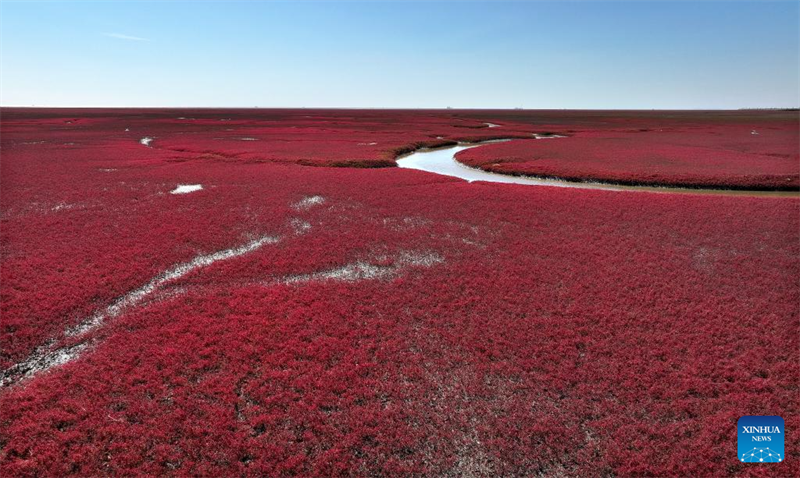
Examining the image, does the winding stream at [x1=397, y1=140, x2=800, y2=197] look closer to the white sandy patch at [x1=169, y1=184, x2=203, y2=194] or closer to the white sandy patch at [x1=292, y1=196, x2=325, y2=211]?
the white sandy patch at [x1=292, y1=196, x2=325, y2=211]

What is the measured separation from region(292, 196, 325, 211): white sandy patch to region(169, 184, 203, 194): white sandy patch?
10.0 meters

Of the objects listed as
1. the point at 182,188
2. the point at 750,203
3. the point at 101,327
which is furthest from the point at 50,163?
the point at 750,203

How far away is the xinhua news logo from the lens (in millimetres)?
8711

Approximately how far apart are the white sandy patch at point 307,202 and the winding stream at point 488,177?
16.1m

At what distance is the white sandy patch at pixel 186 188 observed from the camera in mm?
31344

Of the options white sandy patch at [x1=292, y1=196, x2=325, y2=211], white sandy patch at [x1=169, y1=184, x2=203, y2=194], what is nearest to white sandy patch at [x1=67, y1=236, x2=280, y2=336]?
white sandy patch at [x1=292, y1=196, x2=325, y2=211]

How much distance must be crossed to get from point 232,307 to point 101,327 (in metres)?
4.20

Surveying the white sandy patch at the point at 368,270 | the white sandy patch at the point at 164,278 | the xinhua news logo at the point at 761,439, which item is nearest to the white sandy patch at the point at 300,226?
the white sandy patch at the point at 164,278

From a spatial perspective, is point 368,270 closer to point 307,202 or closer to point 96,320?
point 96,320

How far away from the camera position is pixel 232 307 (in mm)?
14516

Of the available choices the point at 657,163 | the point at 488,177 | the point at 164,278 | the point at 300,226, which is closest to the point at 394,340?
the point at 164,278

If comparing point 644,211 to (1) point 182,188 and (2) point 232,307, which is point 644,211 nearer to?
(2) point 232,307

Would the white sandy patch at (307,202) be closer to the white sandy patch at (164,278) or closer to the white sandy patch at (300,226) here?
the white sandy patch at (300,226)

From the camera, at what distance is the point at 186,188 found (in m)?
32.9
